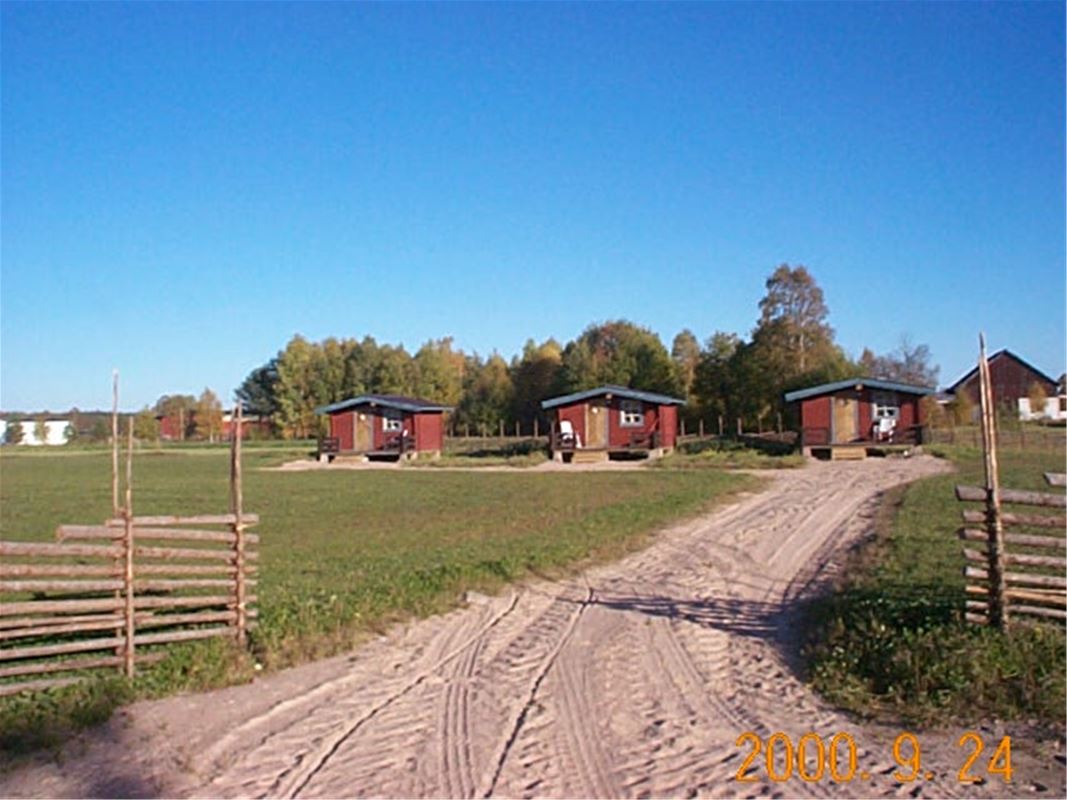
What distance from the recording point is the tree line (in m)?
62.9

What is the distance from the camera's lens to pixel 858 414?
1813 inches

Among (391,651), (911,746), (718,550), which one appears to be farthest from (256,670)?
(718,550)

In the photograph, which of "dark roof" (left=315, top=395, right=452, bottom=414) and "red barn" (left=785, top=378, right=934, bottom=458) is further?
"dark roof" (left=315, top=395, right=452, bottom=414)

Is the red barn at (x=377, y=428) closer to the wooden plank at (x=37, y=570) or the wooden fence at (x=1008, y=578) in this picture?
the wooden plank at (x=37, y=570)

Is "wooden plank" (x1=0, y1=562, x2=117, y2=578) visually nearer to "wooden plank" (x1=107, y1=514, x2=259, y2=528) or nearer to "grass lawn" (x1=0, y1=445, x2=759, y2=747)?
"wooden plank" (x1=107, y1=514, x2=259, y2=528)

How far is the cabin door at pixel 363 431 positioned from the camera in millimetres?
56344

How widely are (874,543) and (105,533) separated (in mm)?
11752

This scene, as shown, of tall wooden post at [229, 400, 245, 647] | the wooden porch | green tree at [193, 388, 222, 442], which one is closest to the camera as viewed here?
tall wooden post at [229, 400, 245, 647]

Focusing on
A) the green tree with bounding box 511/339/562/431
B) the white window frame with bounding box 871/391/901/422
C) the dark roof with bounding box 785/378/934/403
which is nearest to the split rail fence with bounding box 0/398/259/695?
the dark roof with bounding box 785/378/934/403

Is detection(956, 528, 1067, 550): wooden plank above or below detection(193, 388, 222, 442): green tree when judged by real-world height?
below

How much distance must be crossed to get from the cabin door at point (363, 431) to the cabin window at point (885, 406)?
91.1ft

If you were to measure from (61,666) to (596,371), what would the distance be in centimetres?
6852

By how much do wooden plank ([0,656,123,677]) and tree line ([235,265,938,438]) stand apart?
51760mm

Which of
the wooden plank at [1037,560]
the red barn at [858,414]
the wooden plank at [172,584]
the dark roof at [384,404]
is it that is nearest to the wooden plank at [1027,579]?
the wooden plank at [1037,560]
